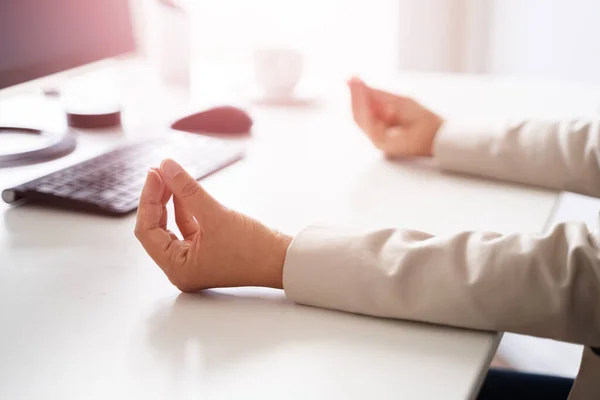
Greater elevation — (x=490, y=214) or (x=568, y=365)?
(x=490, y=214)

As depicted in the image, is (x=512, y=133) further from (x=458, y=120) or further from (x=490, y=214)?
(x=490, y=214)

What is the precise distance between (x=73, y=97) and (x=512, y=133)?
29.0 inches

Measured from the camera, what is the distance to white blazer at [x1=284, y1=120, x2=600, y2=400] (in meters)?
0.55

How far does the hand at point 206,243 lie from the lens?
1.93ft

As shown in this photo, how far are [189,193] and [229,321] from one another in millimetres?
118

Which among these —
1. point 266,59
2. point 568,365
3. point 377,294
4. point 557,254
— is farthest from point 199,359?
point 568,365

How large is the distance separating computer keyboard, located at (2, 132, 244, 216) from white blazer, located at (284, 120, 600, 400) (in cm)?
25

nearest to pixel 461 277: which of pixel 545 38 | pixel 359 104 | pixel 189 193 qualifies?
pixel 189 193

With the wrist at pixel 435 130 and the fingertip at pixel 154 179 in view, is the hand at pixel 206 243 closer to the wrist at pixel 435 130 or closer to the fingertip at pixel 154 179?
the fingertip at pixel 154 179

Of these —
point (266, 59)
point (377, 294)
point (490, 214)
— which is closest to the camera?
point (377, 294)

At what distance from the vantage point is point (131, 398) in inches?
17.6

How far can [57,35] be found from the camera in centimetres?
99

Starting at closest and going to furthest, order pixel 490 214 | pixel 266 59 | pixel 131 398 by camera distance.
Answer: pixel 131 398 < pixel 490 214 < pixel 266 59

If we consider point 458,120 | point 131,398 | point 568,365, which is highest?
point 458,120
